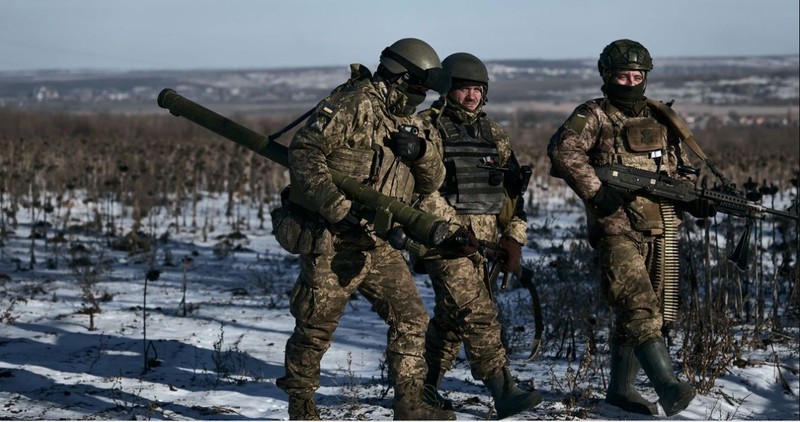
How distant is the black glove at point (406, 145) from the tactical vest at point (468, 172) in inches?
33.1

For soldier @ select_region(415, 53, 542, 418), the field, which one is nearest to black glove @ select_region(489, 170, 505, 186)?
soldier @ select_region(415, 53, 542, 418)

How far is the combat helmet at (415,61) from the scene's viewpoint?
5.03m

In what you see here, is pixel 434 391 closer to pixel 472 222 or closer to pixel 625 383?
pixel 472 222

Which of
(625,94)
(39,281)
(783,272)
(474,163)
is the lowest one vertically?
(39,281)

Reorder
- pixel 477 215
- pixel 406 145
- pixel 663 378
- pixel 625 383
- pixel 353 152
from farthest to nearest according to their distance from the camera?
pixel 625 383
pixel 477 215
pixel 663 378
pixel 353 152
pixel 406 145

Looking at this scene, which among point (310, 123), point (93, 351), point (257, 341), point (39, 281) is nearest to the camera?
point (310, 123)

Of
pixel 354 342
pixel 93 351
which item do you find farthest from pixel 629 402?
pixel 93 351

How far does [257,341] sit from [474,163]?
304 cm

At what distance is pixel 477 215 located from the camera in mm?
5816

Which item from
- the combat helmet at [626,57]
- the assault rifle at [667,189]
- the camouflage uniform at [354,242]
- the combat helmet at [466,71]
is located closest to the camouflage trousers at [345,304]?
the camouflage uniform at [354,242]

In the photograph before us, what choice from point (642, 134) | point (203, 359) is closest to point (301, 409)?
point (203, 359)

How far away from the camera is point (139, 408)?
5883 mm

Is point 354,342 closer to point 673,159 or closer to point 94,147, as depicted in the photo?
point 673,159

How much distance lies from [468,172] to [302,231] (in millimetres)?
1182
